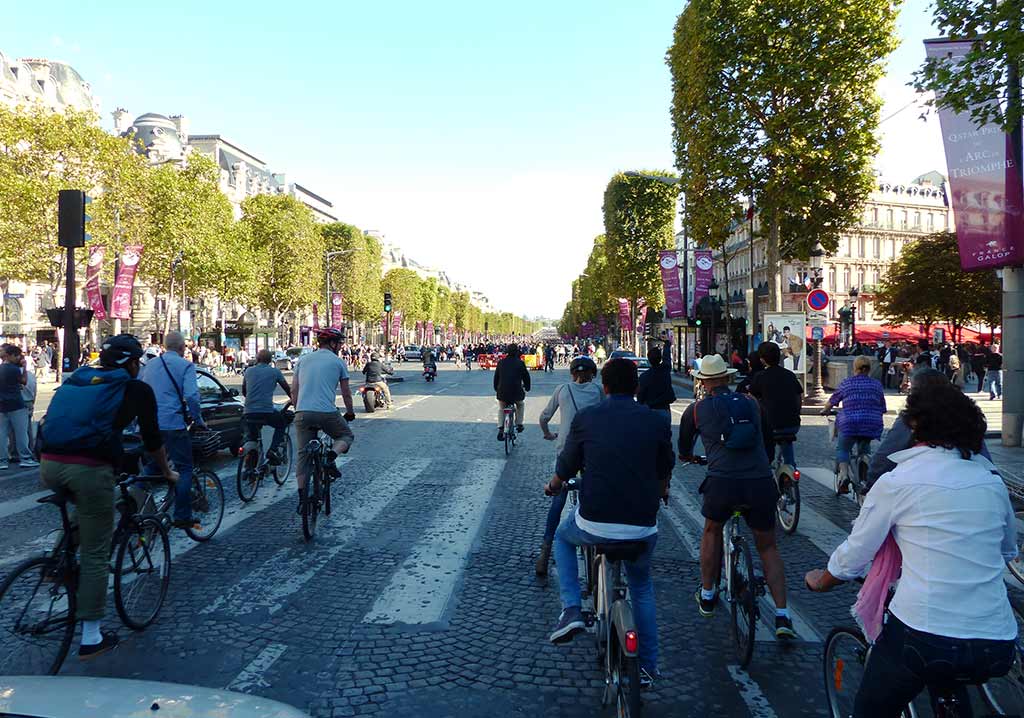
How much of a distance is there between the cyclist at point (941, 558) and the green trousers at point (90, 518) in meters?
3.56

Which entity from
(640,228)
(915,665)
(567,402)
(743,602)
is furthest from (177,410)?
(640,228)

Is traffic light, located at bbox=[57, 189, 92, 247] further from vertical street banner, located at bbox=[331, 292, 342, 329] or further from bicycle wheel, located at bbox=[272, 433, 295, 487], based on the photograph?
vertical street banner, located at bbox=[331, 292, 342, 329]

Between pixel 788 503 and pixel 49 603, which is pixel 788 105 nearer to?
pixel 788 503

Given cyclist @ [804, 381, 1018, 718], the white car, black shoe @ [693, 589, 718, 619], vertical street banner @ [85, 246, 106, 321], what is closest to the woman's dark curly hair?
cyclist @ [804, 381, 1018, 718]

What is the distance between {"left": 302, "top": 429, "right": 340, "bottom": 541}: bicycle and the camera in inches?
270

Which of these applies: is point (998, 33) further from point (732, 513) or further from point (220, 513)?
point (220, 513)

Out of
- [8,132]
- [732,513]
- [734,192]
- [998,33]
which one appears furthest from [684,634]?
[8,132]

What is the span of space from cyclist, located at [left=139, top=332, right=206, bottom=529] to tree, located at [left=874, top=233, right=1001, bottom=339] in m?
43.0

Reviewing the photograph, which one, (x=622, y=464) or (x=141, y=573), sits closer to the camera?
(x=622, y=464)

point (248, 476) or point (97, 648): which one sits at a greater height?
point (248, 476)

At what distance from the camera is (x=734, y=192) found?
2223 centimetres

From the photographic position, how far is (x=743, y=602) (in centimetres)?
427

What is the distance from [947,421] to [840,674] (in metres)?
1.29

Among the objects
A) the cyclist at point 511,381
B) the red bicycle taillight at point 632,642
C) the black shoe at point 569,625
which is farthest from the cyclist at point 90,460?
the cyclist at point 511,381
